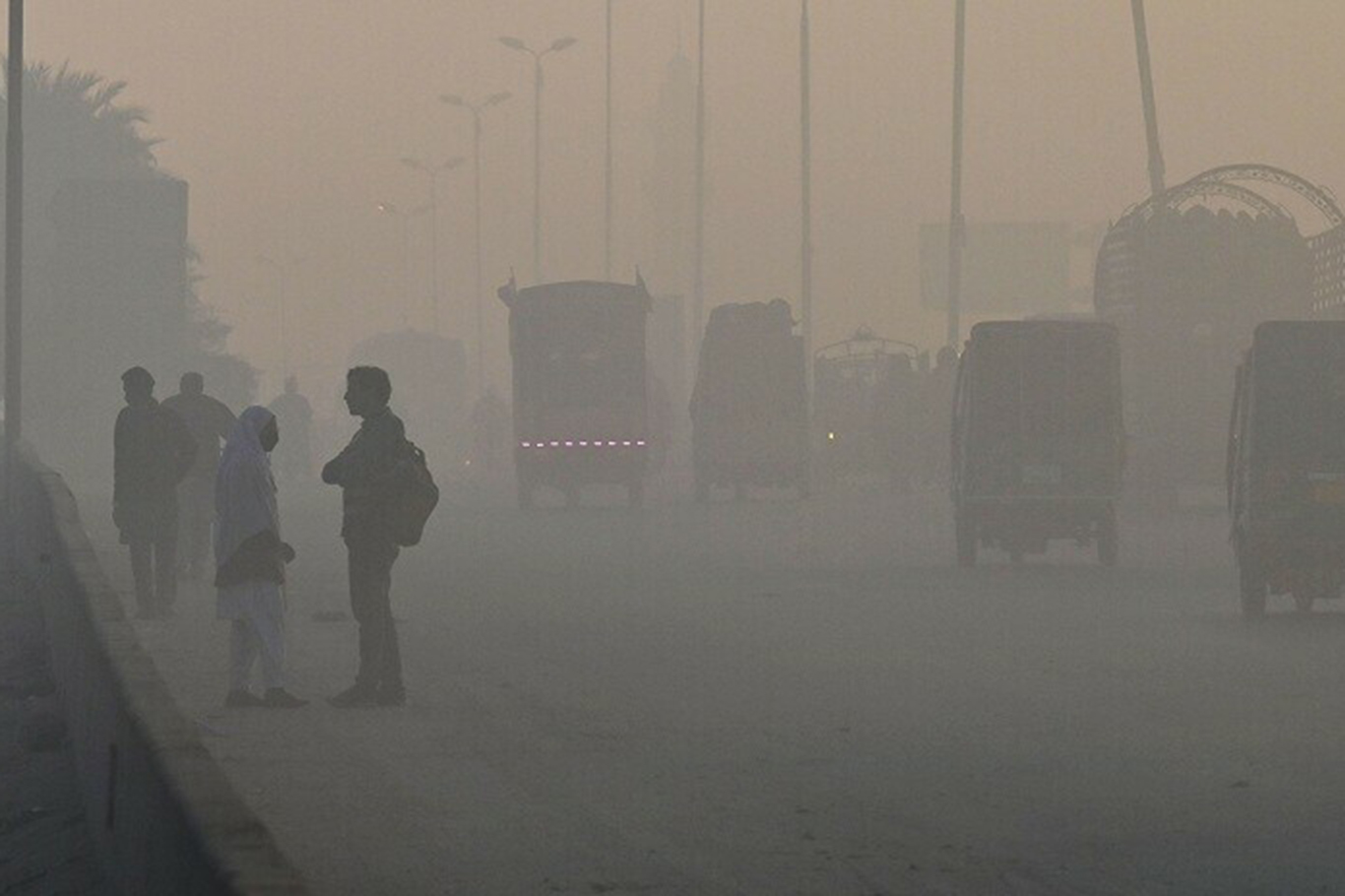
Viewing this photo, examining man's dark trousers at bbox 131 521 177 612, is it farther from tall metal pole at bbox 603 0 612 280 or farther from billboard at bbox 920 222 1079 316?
billboard at bbox 920 222 1079 316

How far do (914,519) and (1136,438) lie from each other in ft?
11.9

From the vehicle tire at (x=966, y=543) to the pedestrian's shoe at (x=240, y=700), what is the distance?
54.5 ft

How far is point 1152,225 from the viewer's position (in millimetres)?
48625

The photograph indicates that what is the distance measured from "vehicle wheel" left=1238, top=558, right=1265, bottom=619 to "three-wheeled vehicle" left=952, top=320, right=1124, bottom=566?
8652 millimetres

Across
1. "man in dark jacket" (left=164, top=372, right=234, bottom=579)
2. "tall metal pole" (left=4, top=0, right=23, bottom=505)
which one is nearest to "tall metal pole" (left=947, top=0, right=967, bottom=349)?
"tall metal pole" (left=4, top=0, right=23, bottom=505)

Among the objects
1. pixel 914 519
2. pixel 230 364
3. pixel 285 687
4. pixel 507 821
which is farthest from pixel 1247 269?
pixel 230 364

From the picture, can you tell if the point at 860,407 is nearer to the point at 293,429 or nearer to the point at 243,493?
the point at 293,429

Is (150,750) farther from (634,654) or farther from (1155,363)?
(1155,363)

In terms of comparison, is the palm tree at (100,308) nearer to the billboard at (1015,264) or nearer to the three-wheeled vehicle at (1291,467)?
the three-wheeled vehicle at (1291,467)

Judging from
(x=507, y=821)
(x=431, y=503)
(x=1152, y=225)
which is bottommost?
(x=507, y=821)

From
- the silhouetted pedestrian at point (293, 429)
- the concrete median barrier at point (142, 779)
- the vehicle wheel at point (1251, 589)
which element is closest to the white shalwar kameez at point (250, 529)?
the concrete median barrier at point (142, 779)

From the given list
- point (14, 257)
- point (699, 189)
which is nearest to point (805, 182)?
point (699, 189)

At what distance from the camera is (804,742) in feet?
49.2

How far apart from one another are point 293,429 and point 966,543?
101 ft
